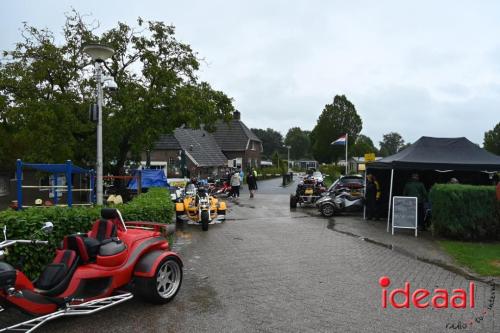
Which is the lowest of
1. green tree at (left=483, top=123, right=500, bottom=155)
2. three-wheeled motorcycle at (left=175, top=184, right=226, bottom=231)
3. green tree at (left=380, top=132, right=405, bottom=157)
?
three-wheeled motorcycle at (left=175, top=184, right=226, bottom=231)

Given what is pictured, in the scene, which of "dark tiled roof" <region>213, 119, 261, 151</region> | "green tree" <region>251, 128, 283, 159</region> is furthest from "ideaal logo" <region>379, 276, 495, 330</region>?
"green tree" <region>251, 128, 283, 159</region>

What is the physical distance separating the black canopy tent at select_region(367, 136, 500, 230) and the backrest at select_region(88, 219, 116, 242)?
27.9 ft

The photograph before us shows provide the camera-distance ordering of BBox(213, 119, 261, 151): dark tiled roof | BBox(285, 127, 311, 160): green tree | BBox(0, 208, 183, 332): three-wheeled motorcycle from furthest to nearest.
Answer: BBox(285, 127, 311, 160): green tree
BBox(213, 119, 261, 151): dark tiled roof
BBox(0, 208, 183, 332): three-wheeled motorcycle

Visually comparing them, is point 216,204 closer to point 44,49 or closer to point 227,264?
point 227,264

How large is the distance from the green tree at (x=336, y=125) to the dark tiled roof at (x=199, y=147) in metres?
25.7

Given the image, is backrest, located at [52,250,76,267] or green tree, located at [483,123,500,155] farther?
green tree, located at [483,123,500,155]

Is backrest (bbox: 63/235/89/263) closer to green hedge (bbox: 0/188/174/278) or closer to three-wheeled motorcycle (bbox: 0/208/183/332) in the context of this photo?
three-wheeled motorcycle (bbox: 0/208/183/332)

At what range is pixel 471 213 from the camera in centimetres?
1010

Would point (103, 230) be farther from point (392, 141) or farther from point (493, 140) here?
point (392, 141)

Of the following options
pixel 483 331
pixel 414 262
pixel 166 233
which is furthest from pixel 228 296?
pixel 414 262

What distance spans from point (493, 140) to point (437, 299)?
82156 millimetres

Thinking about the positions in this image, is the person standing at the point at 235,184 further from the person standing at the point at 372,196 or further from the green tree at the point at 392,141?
the green tree at the point at 392,141

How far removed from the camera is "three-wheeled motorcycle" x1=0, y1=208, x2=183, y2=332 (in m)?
4.09

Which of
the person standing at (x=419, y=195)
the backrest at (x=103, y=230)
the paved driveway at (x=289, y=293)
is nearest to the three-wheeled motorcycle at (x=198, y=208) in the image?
the paved driveway at (x=289, y=293)
